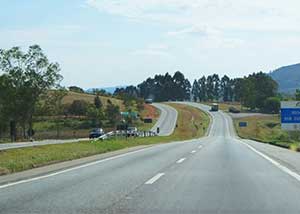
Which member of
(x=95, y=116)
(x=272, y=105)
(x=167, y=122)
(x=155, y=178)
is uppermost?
(x=272, y=105)

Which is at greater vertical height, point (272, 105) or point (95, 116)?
point (272, 105)

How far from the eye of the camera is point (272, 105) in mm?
182500

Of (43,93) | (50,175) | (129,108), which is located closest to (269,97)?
(129,108)

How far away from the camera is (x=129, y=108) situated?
14162cm

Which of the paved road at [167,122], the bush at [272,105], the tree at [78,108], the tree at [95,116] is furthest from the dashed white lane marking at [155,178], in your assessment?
the bush at [272,105]

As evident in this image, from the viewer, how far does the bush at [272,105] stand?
180512 mm

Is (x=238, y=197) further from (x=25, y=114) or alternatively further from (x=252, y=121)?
(x=252, y=121)

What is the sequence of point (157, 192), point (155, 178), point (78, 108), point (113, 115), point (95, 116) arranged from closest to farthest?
point (157, 192) → point (155, 178) → point (95, 116) → point (113, 115) → point (78, 108)

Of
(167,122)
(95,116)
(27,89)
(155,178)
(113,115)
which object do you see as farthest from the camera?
(167,122)

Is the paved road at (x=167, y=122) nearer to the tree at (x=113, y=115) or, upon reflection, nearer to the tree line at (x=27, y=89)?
the tree at (x=113, y=115)

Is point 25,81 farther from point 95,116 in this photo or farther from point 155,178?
point 155,178

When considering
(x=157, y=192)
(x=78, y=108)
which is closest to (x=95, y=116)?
(x=78, y=108)

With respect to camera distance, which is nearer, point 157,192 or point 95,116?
point 157,192

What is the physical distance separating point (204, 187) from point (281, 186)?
200cm
